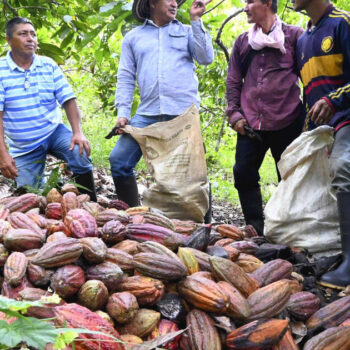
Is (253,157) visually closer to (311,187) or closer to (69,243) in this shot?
(311,187)

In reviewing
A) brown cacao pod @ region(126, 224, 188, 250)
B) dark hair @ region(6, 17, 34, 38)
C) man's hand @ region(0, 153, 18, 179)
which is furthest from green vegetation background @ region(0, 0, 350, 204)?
brown cacao pod @ region(126, 224, 188, 250)

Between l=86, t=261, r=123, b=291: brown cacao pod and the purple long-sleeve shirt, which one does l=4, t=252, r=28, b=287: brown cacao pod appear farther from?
the purple long-sleeve shirt

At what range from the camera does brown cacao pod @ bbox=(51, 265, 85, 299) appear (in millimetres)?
1491

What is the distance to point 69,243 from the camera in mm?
1635

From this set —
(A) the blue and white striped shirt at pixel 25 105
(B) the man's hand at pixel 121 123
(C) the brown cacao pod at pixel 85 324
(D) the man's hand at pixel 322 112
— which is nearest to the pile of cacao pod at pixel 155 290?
(C) the brown cacao pod at pixel 85 324

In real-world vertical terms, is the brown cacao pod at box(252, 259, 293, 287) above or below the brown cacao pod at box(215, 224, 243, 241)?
above

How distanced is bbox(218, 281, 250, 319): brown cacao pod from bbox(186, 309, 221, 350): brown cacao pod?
0.26 ft

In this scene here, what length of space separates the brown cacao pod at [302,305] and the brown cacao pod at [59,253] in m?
0.84

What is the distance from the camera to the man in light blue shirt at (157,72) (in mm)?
3154

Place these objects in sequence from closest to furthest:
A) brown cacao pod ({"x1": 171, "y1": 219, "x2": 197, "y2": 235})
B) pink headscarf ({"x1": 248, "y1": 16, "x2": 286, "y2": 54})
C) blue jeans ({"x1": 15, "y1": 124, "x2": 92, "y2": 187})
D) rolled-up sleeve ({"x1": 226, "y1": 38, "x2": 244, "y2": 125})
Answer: brown cacao pod ({"x1": 171, "y1": 219, "x2": 197, "y2": 235})
pink headscarf ({"x1": 248, "y1": 16, "x2": 286, "y2": 54})
rolled-up sleeve ({"x1": 226, "y1": 38, "x2": 244, "y2": 125})
blue jeans ({"x1": 15, "y1": 124, "x2": 92, "y2": 187})

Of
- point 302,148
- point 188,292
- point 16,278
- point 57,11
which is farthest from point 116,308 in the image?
point 57,11

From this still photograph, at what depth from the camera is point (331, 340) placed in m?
1.47

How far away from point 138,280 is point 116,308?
0.16m

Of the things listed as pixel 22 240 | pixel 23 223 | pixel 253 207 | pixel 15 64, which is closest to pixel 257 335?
pixel 22 240
